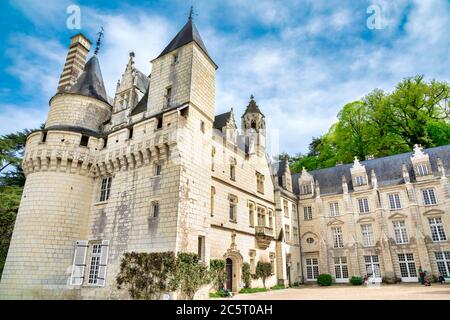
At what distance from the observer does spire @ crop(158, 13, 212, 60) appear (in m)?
16.8

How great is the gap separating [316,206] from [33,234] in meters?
22.1

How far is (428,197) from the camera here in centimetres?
2288

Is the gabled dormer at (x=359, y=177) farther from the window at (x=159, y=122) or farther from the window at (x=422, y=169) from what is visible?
the window at (x=159, y=122)

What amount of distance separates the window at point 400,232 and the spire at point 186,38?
19.9m

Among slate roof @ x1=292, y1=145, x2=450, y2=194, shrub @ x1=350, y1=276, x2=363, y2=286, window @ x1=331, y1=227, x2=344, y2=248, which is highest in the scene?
slate roof @ x1=292, y1=145, x2=450, y2=194

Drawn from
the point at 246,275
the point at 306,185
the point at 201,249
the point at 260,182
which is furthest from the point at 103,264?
the point at 306,185

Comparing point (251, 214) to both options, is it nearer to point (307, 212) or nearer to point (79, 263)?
point (307, 212)

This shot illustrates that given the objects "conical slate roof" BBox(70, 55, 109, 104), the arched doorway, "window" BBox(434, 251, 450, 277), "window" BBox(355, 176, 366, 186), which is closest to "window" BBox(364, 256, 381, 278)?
"window" BBox(434, 251, 450, 277)

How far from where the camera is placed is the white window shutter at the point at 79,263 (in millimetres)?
14289

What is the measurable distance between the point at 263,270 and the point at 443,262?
529 inches

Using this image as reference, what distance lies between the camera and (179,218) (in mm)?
12539

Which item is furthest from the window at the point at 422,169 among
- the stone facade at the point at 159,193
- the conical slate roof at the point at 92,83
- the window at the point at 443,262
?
the conical slate roof at the point at 92,83

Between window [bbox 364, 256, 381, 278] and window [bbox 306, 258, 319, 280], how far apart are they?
159 inches

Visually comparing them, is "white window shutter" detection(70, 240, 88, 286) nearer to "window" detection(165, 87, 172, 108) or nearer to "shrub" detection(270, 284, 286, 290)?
"window" detection(165, 87, 172, 108)
